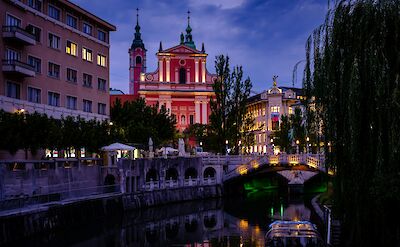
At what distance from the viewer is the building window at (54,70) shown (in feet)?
196

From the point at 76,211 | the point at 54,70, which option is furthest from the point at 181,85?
the point at 76,211

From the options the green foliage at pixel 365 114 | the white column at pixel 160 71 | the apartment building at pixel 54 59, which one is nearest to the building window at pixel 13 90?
the apartment building at pixel 54 59

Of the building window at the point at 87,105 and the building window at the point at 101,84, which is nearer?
the building window at the point at 87,105

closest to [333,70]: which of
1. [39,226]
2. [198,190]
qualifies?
[39,226]

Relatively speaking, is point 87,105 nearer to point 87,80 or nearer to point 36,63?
point 87,80

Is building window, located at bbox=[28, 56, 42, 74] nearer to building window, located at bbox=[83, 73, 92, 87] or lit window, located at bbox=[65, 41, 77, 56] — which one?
lit window, located at bbox=[65, 41, 77, 56]

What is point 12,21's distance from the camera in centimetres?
5284

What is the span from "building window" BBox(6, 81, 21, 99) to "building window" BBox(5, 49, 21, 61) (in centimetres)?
225

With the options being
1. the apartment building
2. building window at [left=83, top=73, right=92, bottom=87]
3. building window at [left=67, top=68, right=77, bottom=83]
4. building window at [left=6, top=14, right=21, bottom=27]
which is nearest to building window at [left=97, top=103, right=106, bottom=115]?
the apartment building

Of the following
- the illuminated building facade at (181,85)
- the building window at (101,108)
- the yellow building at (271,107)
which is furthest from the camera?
the yellow building at (271,107)

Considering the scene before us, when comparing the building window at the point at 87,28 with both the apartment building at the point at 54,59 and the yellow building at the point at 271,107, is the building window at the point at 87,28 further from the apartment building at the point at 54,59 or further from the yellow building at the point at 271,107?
the yellow building at the point at 271,107

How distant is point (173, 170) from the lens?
69312mm

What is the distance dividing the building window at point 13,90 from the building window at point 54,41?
7.72 m

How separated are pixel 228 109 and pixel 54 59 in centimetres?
2583
